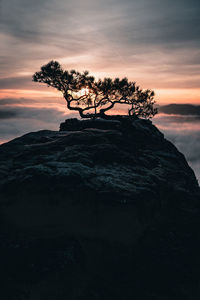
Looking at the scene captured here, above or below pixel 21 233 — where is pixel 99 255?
below

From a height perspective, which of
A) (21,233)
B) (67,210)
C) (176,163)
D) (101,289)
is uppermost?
(176,163)

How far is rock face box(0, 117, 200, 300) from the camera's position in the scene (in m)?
16.3

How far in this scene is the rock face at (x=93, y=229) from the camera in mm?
16281

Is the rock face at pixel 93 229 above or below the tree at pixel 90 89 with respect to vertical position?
below

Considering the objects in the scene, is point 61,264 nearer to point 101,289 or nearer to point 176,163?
point 101,289

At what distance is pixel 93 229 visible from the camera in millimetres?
18094

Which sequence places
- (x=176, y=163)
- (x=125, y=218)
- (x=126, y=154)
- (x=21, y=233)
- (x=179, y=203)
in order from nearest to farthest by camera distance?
(x=21, y=233) → (x=125, y=218) → (x=179, y=203) → (x=126, y=154) → (x=176, y=163)

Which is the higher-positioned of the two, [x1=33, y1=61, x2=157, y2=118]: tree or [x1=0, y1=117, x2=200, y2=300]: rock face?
[x1=33, y1=61, x2=157, y2=118]: tree

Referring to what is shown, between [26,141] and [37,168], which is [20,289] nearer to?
[37,168]

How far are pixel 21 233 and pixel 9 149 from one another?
9960 millimetres

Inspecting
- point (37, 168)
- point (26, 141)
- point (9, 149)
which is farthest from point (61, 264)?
point (26, 141)

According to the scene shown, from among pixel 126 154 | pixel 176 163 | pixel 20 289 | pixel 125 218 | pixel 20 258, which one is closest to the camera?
pixel 20 289

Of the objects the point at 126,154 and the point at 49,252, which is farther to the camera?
the point at 126,154

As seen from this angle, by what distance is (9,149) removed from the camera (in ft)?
80.0
